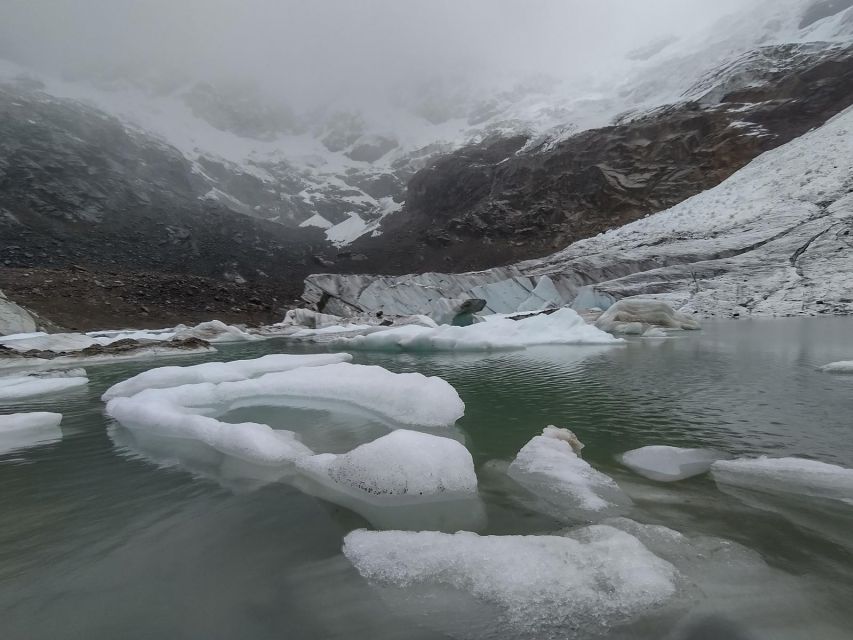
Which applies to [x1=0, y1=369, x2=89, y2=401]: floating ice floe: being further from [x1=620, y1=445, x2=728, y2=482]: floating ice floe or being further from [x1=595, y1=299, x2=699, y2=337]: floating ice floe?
[x1=595, y1=299, x2=699, y2=337]: floating ice floe

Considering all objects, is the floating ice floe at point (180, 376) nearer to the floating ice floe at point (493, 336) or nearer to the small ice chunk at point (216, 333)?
the floating ice floe at point (493, 336)

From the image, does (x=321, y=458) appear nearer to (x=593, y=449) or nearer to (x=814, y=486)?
(x=593, y=449)

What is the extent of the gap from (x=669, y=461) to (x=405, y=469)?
3410mm

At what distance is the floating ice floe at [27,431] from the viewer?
7.33 m

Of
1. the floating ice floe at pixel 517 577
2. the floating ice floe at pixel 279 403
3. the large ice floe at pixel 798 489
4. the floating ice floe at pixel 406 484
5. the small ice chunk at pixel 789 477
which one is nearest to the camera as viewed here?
the floating ice floe at pixel 517 577

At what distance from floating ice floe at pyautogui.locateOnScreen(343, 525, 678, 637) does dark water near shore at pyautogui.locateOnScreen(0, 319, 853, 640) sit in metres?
0.20

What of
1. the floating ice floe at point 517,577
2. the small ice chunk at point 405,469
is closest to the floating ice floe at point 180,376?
the small ice chunk at point 405,469

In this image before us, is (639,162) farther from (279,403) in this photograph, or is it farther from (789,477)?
(789,477)

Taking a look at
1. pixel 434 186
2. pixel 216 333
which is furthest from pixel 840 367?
pixel 434 186

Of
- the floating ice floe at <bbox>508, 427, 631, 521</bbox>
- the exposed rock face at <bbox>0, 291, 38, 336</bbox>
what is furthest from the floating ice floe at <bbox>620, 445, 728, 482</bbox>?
the exposed rock face at <bbox>0, 291, 38, 336</bbox>

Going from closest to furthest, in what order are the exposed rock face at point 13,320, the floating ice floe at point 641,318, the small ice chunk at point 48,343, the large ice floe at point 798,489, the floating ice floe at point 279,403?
the large ice floe at point 798,489
the floating ice floe at point 279,403
the small ice chunk at point 48,343
the floating ice floe at point 641,318
the exposed rock face at point 13,320

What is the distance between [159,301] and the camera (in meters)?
43.4

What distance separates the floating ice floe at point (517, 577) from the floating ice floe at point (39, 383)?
13733 millimetres

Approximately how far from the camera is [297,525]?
161 inches
